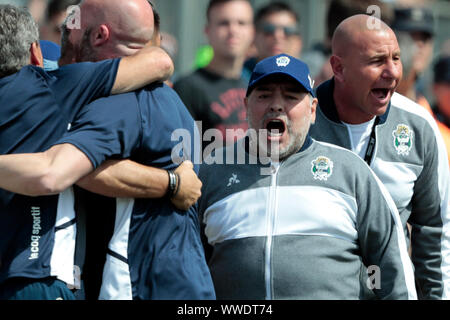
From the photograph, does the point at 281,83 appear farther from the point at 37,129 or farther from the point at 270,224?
the point at 37,129

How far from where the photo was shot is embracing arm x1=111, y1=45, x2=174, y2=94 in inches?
139

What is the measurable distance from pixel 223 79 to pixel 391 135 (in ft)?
8.57

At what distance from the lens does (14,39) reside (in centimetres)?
350

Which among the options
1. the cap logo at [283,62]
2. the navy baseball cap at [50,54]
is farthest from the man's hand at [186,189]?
the navy baseball cap at [50,54]

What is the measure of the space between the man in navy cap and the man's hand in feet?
1.28

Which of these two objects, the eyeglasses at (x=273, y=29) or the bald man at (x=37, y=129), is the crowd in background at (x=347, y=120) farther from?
the eyeglasses at (x=273, y=29)

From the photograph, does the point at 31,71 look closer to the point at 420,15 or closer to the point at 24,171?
the point at 24,171

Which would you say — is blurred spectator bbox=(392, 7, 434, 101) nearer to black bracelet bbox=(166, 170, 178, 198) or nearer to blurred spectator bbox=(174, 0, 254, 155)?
blurred spectator bbox=(174, 0, 254, 155)

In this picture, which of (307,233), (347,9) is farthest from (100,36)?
(347,9)

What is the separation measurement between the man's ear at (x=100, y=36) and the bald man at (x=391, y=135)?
4.57 ft

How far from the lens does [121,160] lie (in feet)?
11.5

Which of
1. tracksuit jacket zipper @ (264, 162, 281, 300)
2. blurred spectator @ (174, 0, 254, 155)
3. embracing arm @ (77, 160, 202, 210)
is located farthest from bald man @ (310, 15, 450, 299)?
blurred spectator @ (174, 0, 254, 155)

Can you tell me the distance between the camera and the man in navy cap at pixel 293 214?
3.84 meters

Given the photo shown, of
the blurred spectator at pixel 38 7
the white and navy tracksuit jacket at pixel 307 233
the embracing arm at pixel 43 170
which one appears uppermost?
the blurred spectator at pixel 38 7
